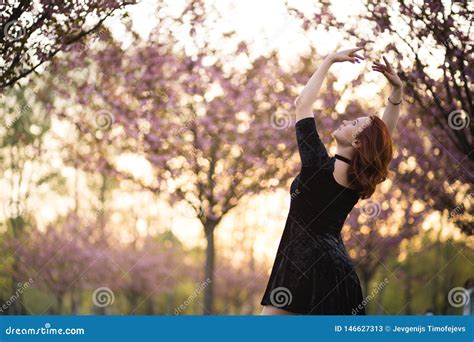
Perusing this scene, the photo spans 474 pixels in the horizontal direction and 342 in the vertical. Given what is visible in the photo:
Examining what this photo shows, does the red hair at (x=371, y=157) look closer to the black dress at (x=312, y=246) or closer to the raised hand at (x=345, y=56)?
the black dress at (x=312, y=246)

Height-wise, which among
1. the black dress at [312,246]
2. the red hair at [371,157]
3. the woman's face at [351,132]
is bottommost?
the black dress at [312,246]

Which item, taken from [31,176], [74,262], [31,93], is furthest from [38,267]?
[31,93]

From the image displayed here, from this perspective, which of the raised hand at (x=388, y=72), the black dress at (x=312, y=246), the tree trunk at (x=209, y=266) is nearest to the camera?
the black dress at (x=312, y=246)

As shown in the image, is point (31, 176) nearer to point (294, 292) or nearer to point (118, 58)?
point (118, 58)

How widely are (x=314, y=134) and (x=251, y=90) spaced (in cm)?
735

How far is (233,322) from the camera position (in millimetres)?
5691

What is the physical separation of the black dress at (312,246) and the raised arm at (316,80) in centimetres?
7

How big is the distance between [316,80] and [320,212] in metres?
0.73

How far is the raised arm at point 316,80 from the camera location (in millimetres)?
4327

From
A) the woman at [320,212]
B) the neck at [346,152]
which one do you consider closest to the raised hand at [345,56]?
the woman at [320,212]

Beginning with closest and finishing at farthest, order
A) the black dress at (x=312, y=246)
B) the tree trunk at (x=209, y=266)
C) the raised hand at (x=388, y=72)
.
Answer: the black dress at (x=312, y=246), the raised hand at (x=388, y=72), the tree trunk at (x=209, y=266)

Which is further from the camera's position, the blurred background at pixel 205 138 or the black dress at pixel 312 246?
the blurred background at pixel 205 138

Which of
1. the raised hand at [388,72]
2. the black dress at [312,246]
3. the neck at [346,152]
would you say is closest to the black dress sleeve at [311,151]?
the black dress at [312,246]

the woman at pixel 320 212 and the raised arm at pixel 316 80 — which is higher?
the raised arm at pixel 316 80
